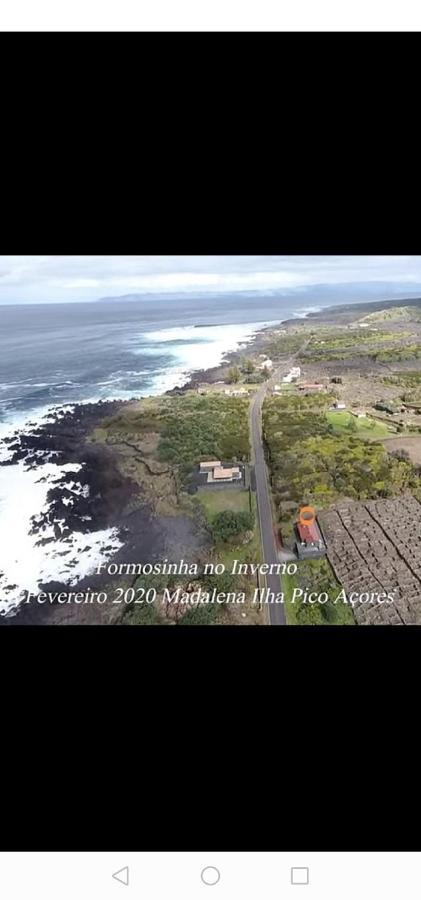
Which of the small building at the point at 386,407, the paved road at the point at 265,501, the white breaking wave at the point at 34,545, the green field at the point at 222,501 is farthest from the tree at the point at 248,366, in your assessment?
the white breaking wave at the point at 34,545

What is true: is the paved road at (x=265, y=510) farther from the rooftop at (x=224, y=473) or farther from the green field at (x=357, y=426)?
the green field at (x=357, y=426)

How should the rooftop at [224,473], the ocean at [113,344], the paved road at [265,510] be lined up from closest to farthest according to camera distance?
1. the paved road at [265,510]
2. the rooftop at [224,473]
3. the ocean at [113,344]

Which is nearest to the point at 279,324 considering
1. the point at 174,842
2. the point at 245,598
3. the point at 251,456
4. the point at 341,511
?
the point at 251,456

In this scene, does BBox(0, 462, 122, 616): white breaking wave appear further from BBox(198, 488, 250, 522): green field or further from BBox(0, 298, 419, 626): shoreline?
BBox(198, 488, 250, 522): green field
